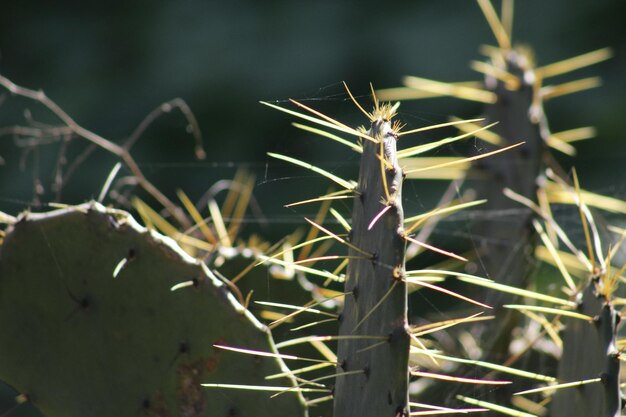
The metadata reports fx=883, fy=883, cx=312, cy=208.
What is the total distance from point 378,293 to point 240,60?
3864mm

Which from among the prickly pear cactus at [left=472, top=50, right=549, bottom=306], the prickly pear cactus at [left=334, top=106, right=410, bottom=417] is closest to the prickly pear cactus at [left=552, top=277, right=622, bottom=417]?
the prickly pear cactus at [left=334, top=106, right=410, bottom=417]

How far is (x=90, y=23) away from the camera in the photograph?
482 cm

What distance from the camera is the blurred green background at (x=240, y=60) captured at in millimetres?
3936

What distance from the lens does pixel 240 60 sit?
448 cm

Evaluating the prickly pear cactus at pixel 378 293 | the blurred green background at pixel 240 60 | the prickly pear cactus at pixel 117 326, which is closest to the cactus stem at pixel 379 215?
the prickly pear cactus at pixel 378 293

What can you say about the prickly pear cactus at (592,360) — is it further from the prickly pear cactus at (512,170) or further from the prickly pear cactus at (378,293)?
the prickly pear cactus at (512,170)

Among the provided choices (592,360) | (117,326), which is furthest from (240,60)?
(592,360)

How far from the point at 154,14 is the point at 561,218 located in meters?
3.48

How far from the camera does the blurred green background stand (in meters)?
3.94

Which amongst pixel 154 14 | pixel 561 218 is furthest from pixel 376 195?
pixel 154 14

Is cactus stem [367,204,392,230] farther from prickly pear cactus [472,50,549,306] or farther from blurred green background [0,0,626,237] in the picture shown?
blurred green background [0,0,626,237]

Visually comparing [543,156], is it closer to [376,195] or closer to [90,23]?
[376,195]

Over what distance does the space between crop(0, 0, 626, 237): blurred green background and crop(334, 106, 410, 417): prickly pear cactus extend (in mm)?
2785

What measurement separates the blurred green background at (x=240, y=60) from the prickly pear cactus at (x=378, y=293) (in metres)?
2.78
